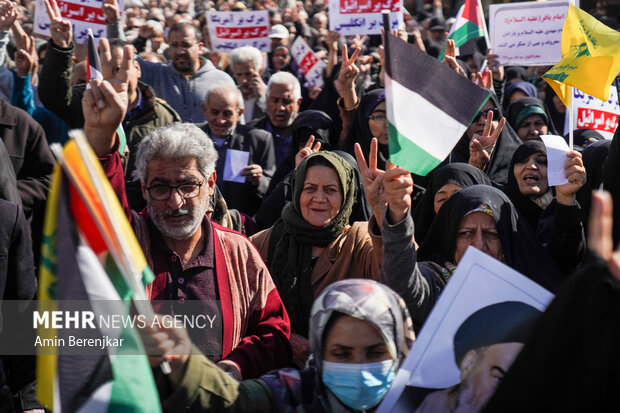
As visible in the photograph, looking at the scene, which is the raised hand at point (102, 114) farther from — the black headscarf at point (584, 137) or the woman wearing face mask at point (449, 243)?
the black headscarf at point (584, 137)

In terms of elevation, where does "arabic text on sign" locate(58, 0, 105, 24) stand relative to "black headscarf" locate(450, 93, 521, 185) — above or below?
above

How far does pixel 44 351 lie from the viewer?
2549 mm

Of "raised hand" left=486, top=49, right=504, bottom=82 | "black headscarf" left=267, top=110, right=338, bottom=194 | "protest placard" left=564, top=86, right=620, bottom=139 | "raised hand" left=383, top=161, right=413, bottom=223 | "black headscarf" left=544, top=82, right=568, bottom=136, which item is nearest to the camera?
"raised hand" left=383, top=161, right=413, bottom=223

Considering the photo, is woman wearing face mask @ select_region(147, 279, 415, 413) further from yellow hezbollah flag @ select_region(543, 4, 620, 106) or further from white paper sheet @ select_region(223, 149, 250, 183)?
white paper sheet @ select_region(223, 149, 250, 183)

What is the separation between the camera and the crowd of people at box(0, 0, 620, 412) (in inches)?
93.3

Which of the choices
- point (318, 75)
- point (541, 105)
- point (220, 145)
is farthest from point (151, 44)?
point (541, 105)

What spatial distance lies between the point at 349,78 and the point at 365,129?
1.33 feet

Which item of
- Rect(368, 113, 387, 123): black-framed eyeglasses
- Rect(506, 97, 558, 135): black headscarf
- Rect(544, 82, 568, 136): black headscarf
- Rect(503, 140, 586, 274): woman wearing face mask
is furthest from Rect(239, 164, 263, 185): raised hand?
Rect(544, 82, 568, 136): black headscarf

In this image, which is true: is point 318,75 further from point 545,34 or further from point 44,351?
point 44,351

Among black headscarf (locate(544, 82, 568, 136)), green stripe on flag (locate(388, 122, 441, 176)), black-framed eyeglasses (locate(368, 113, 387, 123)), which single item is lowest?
black headscarf (locate(544, 82, 568, 136))

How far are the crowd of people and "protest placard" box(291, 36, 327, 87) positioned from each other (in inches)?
73.4

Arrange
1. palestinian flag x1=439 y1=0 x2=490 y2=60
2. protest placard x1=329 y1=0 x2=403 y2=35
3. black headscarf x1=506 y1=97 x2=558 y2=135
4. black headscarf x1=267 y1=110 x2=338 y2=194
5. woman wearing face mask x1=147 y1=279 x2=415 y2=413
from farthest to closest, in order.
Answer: protest placard x1=329 y1=0 x2=403 y2=35, palestinian flag x1=439 y1=0 x2=490 y2=60, black headscarf x1=506 y1=97 x2=558 y2=135, black headscarf x1=267 y1=110 x2=338 y2=194, woman wearing face mask x1=147 y1=279 x2=415 y2=413

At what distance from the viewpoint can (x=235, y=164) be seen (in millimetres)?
5664

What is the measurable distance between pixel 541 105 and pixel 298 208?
9.94ft
